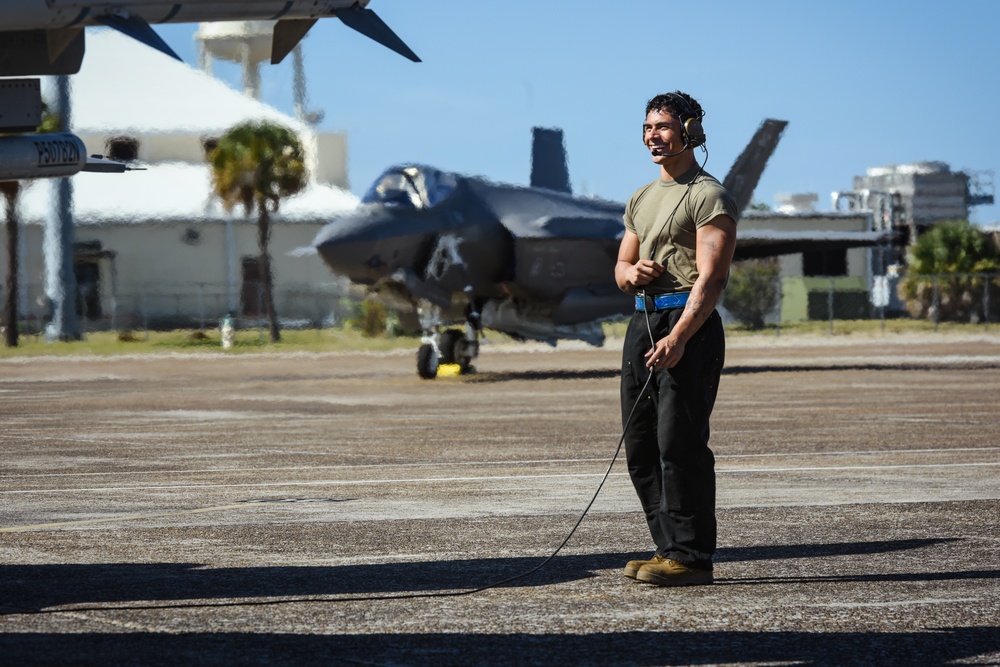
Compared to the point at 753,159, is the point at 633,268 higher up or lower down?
lower down

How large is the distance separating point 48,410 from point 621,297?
12.2m

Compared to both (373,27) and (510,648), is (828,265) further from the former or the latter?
(510,648)

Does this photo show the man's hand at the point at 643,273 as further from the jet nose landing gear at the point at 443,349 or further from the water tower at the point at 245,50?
the water tower at the point at 245,50

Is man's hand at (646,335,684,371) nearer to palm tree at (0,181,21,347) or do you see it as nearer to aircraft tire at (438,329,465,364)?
aircraft tire at (438,329,465,364)

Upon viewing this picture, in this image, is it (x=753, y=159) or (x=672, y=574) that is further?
(x=753, y=159)

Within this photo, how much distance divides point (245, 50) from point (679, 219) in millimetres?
88407

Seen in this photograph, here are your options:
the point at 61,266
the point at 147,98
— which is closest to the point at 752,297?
the point at 61,266

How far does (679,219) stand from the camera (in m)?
7.54

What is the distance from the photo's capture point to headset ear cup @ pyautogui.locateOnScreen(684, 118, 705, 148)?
7.62 m

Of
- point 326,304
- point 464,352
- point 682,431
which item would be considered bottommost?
point 464,352

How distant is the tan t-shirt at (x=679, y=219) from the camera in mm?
7477

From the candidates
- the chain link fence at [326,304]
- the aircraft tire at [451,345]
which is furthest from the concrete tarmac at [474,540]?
the chain link fence at [326,304]

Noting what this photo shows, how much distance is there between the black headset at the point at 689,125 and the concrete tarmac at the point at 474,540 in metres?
2.18

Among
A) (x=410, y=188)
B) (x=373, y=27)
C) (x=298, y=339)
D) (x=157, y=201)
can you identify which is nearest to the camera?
(x=373, y=27)
